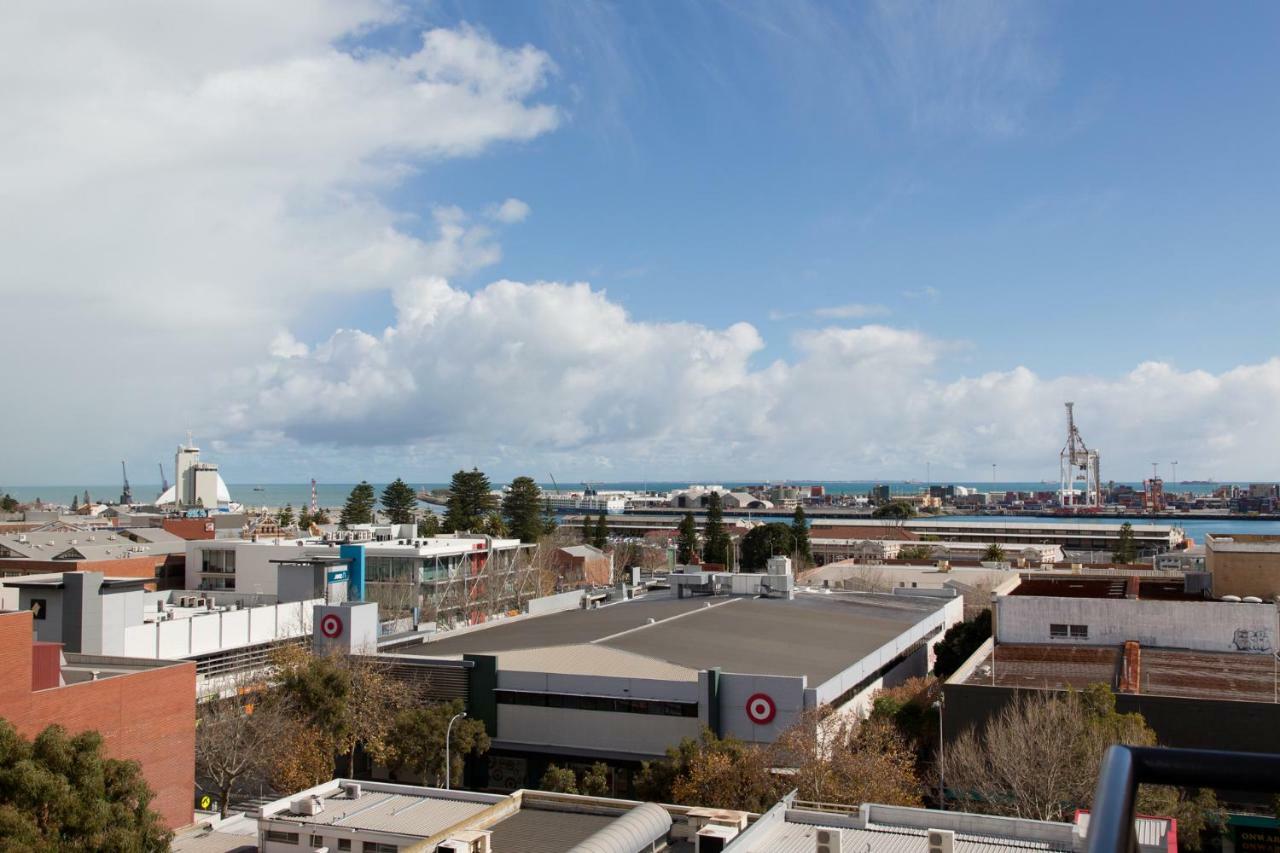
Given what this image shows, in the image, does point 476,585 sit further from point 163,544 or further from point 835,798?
point 835,798

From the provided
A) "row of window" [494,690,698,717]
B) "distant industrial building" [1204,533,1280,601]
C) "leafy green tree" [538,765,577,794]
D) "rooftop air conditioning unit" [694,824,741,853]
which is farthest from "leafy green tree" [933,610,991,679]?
"rooftop air conditioning unit" [694,824,741,853]

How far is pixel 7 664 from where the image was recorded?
2191cm

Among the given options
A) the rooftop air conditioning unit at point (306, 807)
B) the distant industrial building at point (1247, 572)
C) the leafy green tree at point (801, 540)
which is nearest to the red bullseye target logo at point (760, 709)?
the rooftop air conditioning unit at point (306, 807)

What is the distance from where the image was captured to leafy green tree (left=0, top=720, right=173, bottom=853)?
1556cm

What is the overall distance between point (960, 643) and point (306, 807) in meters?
31.1

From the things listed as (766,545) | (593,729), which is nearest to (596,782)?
(593,729)

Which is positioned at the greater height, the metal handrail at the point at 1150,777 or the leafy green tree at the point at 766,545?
the metal handrail at the point at 1150,777

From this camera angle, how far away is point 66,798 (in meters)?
16.1

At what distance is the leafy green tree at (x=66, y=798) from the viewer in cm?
1556

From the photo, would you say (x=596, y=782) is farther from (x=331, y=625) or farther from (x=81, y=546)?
(x=81, y=546)

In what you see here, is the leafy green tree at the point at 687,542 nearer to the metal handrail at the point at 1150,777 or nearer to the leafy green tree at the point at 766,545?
the leafy green tree at the point at 766,545

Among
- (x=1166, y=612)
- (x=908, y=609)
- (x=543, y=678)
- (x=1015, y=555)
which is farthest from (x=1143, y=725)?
(x=1015, y=555)

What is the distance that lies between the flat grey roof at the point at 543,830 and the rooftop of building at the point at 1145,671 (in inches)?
567

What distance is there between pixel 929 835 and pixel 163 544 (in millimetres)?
71651
